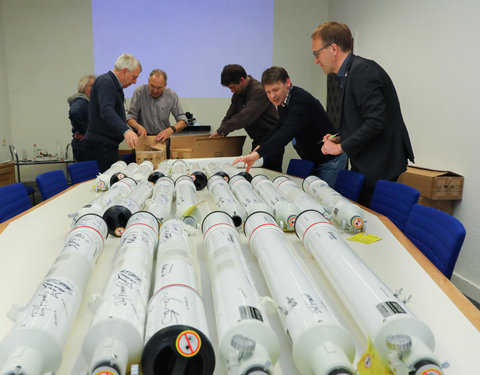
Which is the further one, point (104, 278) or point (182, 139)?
point (182, 139)

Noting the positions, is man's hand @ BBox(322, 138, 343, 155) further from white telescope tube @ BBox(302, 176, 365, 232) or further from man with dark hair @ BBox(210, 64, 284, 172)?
man with dark hair @ BBox(210, 64, 284, 172)

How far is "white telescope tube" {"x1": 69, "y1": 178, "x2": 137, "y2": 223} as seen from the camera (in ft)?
Answer: 4.53

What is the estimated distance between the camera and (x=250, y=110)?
11.7ft

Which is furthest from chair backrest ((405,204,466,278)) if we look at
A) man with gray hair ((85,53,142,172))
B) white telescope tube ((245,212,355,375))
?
man with gray hair ((85,53,142,172))

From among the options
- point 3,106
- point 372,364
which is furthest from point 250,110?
point 3,106

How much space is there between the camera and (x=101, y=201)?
1552 mm

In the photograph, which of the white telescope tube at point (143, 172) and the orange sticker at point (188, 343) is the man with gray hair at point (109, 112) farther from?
the orange sticker at point (188, 343)

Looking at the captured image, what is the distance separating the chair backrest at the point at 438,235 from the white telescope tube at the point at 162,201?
39.8 inches

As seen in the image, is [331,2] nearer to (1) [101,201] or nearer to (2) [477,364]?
(1) [101,201]

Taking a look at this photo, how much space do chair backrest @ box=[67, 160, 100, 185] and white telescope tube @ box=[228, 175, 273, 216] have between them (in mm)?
1450

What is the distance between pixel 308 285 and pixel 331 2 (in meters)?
5.75

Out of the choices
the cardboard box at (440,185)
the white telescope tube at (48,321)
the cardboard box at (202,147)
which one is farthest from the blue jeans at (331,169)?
the white telescope tube at (48,321)

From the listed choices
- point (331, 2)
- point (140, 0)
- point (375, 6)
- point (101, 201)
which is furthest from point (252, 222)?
point (331, 2)

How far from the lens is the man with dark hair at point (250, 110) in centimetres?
345
